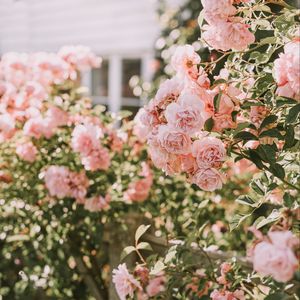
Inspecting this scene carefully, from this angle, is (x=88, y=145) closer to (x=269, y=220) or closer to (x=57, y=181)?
(x=57, y=181)

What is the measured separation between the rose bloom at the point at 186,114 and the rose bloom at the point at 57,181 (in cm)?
116

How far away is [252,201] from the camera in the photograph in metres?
1.74

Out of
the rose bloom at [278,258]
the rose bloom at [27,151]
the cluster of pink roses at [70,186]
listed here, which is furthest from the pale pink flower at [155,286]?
the rose bloom at [27,151]

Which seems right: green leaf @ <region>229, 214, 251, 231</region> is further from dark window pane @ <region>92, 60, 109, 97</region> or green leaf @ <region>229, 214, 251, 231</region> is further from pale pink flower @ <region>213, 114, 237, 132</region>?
dark window pane @ <region>92, 60, 109, 97</region>

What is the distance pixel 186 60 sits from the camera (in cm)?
168

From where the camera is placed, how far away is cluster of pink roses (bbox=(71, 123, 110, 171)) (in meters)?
2.54

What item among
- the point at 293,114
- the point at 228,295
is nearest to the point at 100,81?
the point at 228,295

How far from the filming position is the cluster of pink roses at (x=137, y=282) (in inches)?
67.4

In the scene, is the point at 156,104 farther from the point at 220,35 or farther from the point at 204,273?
the point at 204,273

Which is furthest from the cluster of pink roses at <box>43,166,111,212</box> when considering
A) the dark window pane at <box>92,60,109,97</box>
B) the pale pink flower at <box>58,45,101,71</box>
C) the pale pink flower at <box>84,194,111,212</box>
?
the dark window pane at <box>92,60,109,97</box>

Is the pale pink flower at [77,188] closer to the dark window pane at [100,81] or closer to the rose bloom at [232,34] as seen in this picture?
the rose bloom at [232,34]

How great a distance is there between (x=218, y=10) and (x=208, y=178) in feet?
1.50

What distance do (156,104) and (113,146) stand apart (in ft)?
3.77

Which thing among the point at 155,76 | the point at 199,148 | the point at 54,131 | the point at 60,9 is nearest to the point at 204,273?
the point at 199,148
